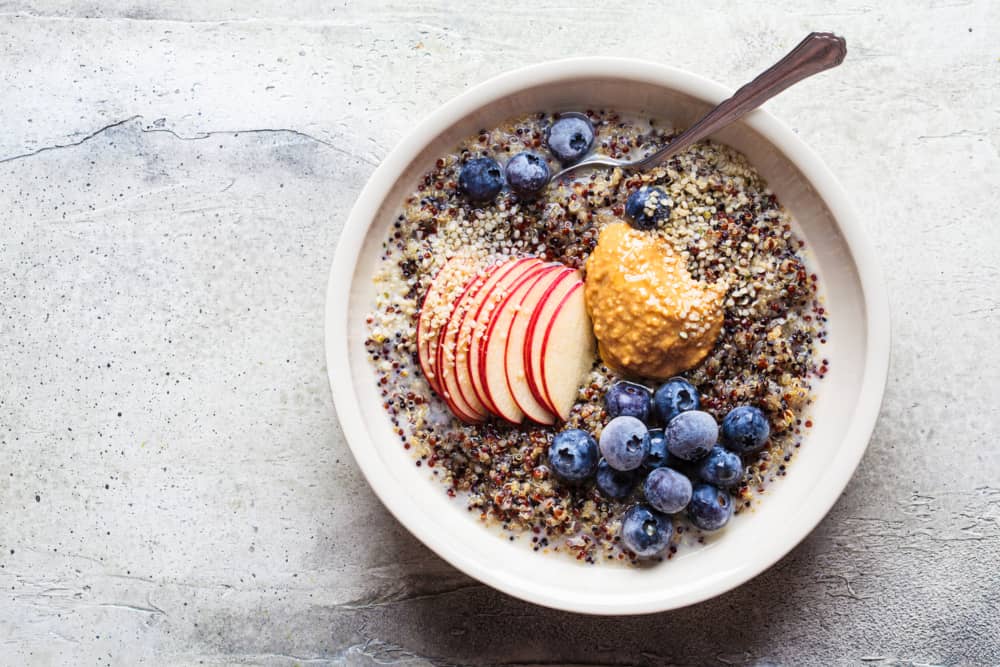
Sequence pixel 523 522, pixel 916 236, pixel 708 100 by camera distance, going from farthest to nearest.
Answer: pixel 916 236, pixel 523 522, pixel 708 100

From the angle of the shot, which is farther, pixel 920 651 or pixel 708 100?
pixel 920 651

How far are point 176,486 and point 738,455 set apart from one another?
1168 mm

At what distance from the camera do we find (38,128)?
6.05 ft

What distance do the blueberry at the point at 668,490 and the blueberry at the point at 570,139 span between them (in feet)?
2.03

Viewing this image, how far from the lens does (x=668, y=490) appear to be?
152 centimetres

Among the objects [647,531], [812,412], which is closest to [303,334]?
[647,531]

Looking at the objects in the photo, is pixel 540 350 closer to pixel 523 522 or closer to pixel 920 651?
pixel 523 522

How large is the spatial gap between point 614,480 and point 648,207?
20.4 inches

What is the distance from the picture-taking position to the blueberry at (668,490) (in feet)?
5.00

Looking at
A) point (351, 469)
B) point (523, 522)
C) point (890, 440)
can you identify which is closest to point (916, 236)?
point (890, 440)

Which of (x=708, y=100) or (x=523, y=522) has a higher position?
(x=708, y=100)

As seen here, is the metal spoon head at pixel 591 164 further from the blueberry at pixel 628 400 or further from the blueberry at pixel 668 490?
the blueberry at pixel 668 490

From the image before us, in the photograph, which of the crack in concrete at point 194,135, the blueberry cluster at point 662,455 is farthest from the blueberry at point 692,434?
the crack in concrete at point 194,135

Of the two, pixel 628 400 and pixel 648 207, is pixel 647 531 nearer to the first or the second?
pixel 628 400
